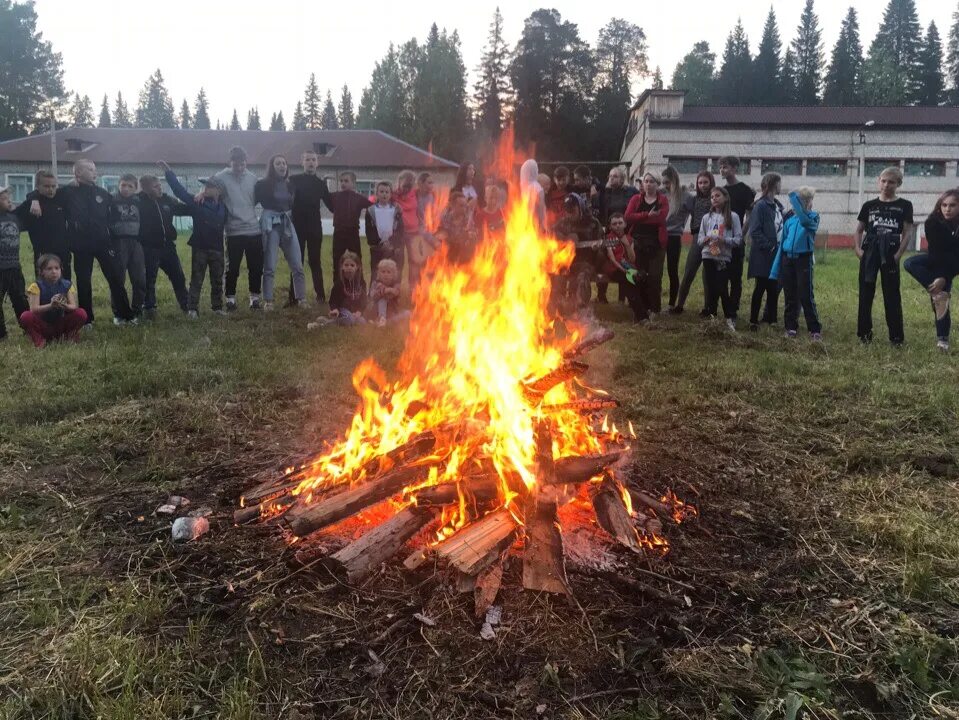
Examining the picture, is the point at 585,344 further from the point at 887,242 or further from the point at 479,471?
the point at 887,242

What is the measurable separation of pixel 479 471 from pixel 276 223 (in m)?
8.09

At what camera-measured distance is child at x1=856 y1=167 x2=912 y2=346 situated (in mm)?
8203

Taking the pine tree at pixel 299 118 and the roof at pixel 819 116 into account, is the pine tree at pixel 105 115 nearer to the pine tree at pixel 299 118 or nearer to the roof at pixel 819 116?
the pine tree at pixel 299 118

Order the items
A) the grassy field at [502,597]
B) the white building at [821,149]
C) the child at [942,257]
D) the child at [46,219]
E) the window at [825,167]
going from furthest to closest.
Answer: the window at [825,167] → the white building at [821,149] → the child at [46,219] → the child at [942,257] → the grassy field at [502,597]

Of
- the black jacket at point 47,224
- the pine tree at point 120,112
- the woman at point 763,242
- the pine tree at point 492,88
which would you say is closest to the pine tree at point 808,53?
the pine tree at point 492,88

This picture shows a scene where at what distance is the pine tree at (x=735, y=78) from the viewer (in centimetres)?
7569

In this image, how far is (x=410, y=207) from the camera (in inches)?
427

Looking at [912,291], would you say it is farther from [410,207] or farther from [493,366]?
[493,366]

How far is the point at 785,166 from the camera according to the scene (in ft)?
135

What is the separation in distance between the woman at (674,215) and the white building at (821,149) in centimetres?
3190

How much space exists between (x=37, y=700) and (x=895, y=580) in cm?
372

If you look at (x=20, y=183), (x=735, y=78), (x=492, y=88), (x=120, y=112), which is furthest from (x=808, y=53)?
(x=120, y=112)

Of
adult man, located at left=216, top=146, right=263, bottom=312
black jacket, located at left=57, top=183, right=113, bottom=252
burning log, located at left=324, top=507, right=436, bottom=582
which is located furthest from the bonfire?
black jacket, located at left=57, top=183, right=113, bottom=252

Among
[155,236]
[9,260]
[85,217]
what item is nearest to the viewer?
[9,260]
